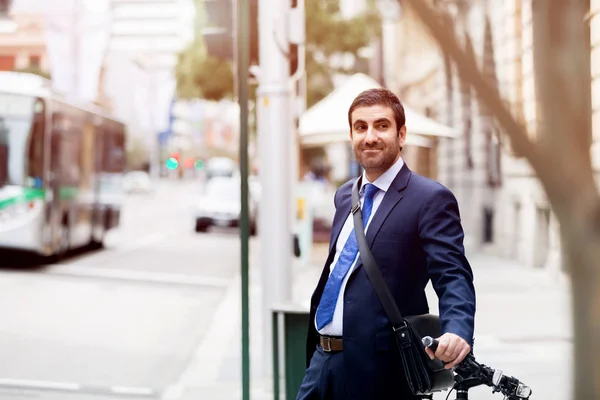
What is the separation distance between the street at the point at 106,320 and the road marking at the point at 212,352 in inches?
5.1

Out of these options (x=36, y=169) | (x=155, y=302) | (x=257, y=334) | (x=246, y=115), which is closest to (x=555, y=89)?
(x=246, y=115)

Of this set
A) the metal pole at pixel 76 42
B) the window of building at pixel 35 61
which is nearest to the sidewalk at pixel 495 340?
the window of building at pixel 35 61

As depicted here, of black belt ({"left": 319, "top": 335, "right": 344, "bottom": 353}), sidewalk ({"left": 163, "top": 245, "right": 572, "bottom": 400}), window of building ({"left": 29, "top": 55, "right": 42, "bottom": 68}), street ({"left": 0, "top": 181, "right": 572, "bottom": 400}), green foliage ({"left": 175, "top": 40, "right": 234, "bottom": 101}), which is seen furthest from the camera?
window of building ({"left": 29, "top": 55, "right": 42, "bottom": 68})

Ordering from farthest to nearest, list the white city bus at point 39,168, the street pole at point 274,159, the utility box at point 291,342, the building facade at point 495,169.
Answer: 1. the white city bus at point 39,168
2. the building facade at point 495,169
3. the street pole at point 274,159
4. the utility box at point 291,342

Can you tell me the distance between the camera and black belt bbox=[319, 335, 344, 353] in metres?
3.06

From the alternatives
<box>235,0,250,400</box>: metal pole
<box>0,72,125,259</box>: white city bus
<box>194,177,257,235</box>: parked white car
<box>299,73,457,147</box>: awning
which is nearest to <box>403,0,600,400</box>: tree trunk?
<box>235,0,250,400</box>: metal pole

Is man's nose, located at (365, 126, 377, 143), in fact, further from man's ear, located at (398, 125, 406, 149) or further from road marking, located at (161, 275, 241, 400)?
road marking, located at (161, 275, 241, 400)

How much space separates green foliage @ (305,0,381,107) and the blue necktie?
2359 cm

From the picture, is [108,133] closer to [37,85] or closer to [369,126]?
[37,85]

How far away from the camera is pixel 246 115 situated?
15.1ft

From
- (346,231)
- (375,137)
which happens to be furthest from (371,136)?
(346,231)

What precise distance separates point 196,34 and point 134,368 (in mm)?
25226

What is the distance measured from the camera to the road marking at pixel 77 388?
7.49m

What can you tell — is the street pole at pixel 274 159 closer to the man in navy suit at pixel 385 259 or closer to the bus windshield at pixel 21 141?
Answer: the man in navy suit at pixel 385 259
